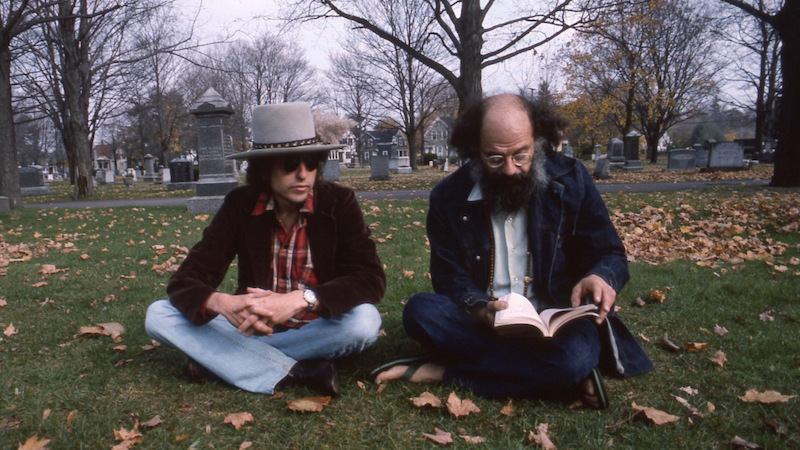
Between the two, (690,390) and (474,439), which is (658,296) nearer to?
(690,390)

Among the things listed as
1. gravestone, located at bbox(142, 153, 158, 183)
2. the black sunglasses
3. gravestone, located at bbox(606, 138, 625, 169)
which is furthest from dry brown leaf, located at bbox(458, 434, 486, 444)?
gravestone, located at bbox(142, 153, 158, 183)

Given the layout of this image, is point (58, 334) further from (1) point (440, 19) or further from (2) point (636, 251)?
(1) point (440, 19)

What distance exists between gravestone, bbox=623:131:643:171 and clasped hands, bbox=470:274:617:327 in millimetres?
27230

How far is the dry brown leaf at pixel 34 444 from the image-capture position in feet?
6.75

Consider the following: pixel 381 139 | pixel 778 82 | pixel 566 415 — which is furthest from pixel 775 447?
pixel 381 139

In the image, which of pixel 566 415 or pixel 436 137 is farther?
pixel 436 137

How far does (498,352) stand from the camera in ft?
8.20

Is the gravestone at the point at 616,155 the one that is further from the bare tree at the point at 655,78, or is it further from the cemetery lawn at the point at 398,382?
the cemetery lawn at the point at 398,382

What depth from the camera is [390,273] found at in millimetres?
5059

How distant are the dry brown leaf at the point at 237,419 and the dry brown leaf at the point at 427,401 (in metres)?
0.74

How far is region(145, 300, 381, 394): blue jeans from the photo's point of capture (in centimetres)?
259

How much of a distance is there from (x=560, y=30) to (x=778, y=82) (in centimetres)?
3199

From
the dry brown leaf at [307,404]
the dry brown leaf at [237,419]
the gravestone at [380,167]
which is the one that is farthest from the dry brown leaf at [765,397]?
the gravestone at [380,167]

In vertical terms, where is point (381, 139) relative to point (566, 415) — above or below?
above
